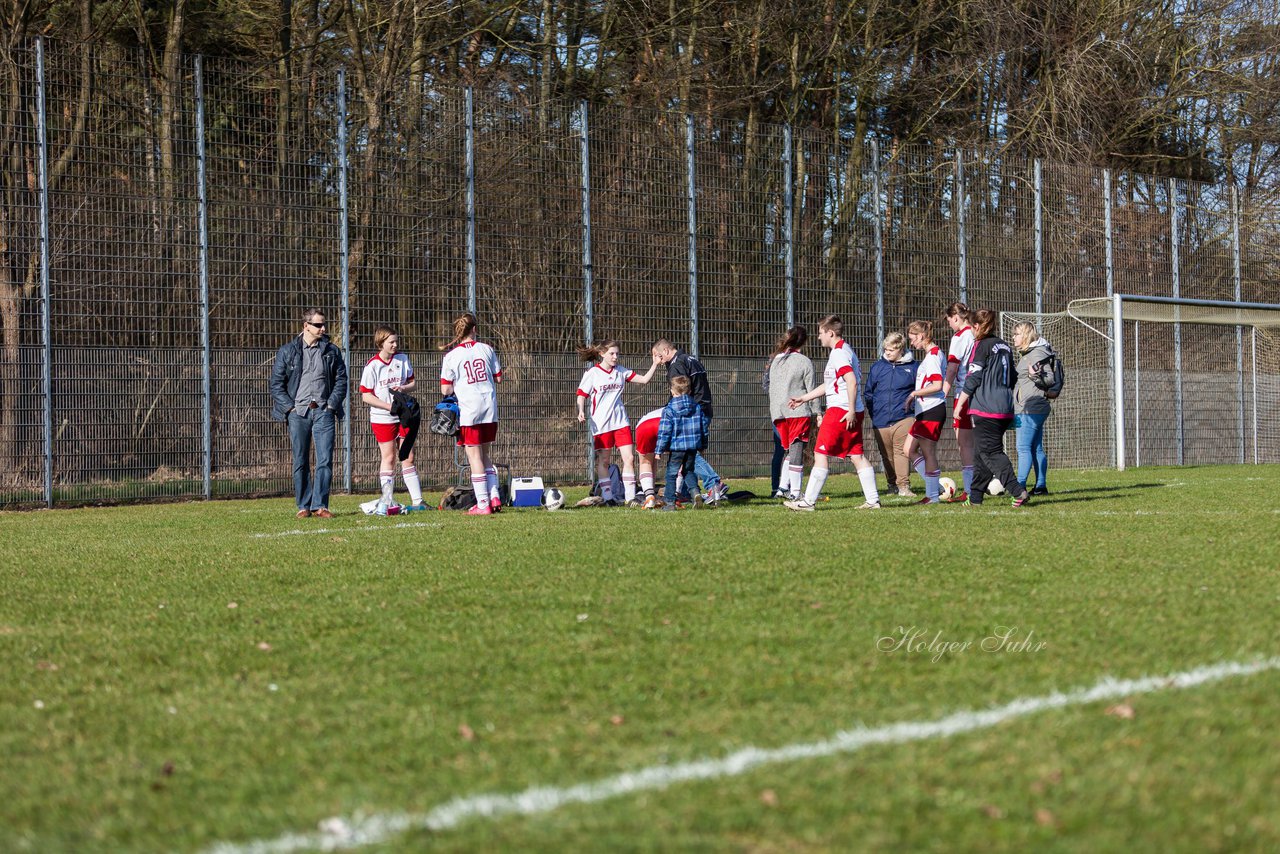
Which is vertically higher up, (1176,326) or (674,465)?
(1176,326)

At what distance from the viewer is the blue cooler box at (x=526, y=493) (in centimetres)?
1463

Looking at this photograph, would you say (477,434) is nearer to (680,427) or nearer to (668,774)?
(680,427)

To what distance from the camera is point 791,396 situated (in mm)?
14227

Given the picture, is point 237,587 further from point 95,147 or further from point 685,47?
point 685,47

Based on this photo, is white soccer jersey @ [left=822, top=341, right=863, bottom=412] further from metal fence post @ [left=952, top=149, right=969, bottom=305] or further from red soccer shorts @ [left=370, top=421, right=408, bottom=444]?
metal fence post @ [left=952, top=149, right=969, bottom=305]

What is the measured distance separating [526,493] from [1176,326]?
16849 mm

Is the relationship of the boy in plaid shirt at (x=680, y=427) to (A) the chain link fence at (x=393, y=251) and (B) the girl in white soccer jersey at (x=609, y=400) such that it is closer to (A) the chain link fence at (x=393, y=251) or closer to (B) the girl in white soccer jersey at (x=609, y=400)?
(B) the girl in white soccer jersey at (x=609, y=400)

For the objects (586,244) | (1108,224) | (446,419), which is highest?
(1108,224)

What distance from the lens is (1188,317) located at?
2523cm

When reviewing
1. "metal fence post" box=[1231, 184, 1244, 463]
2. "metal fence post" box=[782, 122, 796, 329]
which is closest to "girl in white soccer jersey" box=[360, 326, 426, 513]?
"metal fence post" box=[782, 122, 796, 329]

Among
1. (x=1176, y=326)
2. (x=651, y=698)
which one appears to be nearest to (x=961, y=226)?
(x=1176, y=326)

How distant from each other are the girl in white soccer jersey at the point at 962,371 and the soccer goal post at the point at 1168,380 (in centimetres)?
851

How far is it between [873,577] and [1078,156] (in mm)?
23804

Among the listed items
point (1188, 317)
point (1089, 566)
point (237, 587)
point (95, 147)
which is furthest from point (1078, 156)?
point (237, 587)
